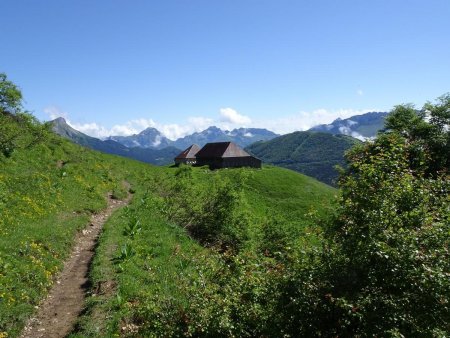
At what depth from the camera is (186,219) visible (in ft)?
92.1

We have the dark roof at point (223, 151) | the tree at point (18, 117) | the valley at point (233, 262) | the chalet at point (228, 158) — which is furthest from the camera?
the dark roof at point (223, 151)

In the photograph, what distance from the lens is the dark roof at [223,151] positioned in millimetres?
92750

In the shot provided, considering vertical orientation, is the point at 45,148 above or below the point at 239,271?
above

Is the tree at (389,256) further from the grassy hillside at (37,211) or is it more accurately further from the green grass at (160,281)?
the grassy hillside at (37,211)

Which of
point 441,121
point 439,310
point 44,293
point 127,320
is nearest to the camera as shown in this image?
point 439,310

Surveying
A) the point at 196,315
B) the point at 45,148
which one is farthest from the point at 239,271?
the point at 45,148

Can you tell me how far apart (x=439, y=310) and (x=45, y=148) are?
3565 cm

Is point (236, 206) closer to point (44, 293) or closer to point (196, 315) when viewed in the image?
point (44, 293)

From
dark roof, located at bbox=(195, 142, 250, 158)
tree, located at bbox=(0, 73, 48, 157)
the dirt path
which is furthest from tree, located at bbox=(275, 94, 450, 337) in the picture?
dark roof, located at bbox=(195, 142, 250, 158)

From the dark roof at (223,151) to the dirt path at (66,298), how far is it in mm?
71745

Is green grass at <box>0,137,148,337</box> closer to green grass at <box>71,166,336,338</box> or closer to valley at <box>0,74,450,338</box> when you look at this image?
valley at <box>0,74,450,338</box>

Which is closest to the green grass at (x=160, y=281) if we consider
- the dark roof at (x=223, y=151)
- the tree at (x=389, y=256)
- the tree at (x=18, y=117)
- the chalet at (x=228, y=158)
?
the tree at (x=389, y=256)

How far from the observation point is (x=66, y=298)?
1477cm

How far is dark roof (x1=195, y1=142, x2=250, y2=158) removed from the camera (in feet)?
304
